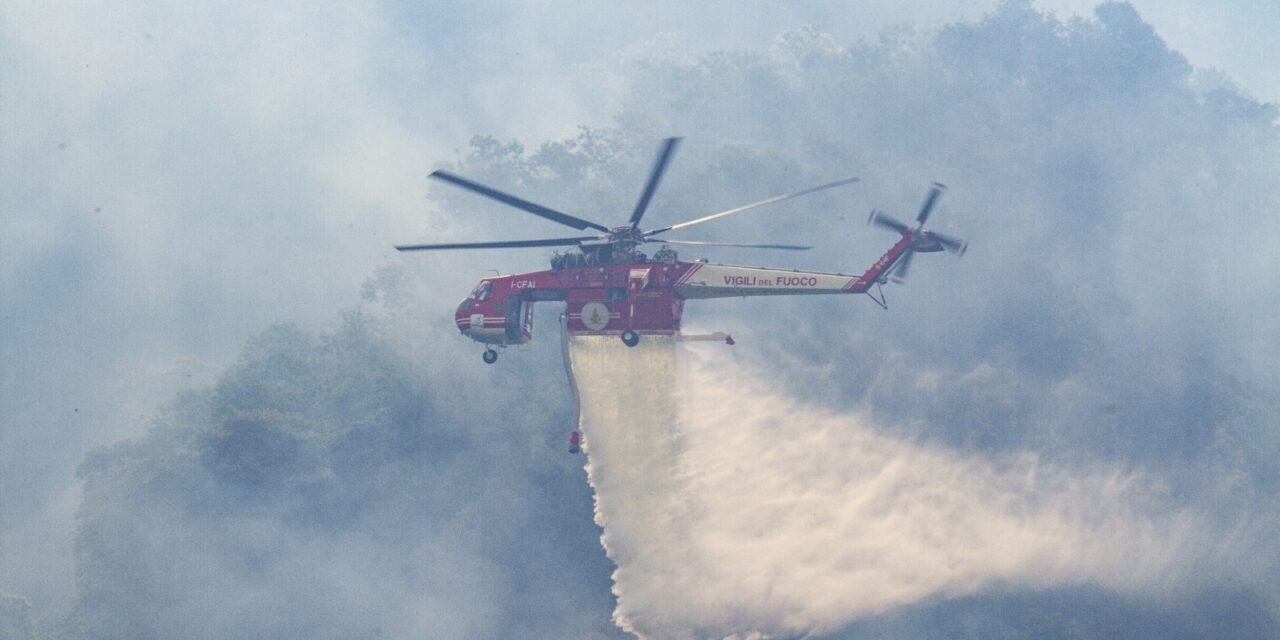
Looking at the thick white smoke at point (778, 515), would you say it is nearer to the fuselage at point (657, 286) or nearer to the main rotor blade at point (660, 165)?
the fuselage at point (657, 286)

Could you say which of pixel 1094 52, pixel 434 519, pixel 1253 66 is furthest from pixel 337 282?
pixel 1253 66

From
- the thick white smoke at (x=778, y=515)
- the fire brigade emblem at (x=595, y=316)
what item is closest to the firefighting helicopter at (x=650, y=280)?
the fire brigade emblem at (x=595, y=316)

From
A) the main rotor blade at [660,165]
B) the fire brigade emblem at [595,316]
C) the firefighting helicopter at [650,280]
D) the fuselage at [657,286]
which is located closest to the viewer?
the main rotor blade at [660,165]

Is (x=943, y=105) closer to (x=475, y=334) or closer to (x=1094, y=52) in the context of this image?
(x=1094, y=52)

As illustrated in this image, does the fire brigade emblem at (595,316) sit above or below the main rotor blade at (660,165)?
below

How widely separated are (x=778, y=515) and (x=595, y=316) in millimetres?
15897

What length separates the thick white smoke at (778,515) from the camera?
5047 cm

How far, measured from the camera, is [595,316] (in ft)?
144

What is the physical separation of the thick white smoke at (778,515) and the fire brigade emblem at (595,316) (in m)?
1.20

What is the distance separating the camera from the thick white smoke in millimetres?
50469

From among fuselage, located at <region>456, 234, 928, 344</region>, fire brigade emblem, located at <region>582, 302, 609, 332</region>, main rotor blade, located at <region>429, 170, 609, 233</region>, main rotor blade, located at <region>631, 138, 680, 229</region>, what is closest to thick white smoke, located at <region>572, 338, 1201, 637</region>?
fire brigade emblem, located at <region>582, 302, 609, 332</region>

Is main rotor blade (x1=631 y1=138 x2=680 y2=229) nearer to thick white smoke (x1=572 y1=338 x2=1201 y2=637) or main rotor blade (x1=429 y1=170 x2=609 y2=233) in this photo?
main rotor blade (x1=429 y1=170 x2=609 y2=233)

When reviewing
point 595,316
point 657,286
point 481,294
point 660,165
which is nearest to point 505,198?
point 660,165

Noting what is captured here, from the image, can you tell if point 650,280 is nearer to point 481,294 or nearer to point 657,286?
point 657,286
